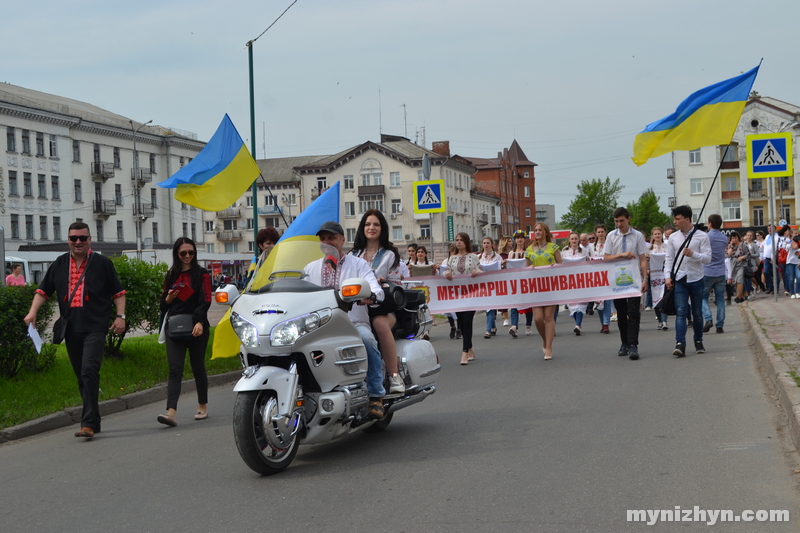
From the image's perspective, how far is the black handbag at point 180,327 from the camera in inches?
367

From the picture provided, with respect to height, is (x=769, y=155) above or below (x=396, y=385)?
above

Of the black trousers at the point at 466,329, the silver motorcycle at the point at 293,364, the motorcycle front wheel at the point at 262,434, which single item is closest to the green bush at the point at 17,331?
the silver motorcycle at the point at 293,364

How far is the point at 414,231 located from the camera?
345 feet

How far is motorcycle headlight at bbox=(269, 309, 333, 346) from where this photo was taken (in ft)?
20.8

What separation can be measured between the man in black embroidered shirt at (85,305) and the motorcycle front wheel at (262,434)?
2813 millimetres

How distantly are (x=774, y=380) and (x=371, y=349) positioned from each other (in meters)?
4.59

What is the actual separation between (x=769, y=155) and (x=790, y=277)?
6.60 m

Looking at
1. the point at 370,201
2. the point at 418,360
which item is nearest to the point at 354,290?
the point at 418,360

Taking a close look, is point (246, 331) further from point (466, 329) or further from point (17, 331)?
point (466, 329)

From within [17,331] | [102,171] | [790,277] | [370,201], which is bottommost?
[790,277]

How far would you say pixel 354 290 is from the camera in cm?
650

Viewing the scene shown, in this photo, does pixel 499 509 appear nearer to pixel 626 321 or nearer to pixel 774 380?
pixel 774 380

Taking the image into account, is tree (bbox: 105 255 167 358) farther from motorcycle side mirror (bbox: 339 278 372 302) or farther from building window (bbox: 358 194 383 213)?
building window (bbox: 358 194 383 213)

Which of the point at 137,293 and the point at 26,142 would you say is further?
the point at 26,142
